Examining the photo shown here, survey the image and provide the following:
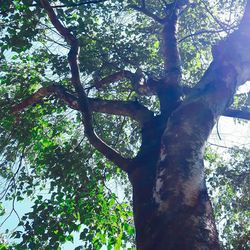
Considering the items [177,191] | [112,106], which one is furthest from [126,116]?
[177,191]

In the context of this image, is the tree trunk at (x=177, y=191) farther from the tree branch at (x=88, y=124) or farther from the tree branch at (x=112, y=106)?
the tree branch at (x=112, y=106)

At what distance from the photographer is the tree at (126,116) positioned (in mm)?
2922

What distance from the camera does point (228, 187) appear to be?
875 centimetres

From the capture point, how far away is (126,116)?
5.60 m

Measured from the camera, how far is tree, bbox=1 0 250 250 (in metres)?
2.92

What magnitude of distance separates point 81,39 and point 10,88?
95.1 inches

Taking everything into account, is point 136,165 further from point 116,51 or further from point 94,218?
point 116,51

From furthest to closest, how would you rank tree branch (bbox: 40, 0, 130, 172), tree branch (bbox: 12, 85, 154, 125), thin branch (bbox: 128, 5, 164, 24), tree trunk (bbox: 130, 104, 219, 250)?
thin branch (bbox: 128, 5, 164, 24) < tree branch (bbox: 12, 85, 154, 125) < tree branch (bbox: 40, 0, 130, 172) < tree trunk (bbox: 130, 104, 219, 250)

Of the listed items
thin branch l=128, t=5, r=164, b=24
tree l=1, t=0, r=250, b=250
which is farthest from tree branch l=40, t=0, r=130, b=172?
thin branch l=128, t=5, r=164, b=24

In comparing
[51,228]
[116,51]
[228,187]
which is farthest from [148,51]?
[51,228]

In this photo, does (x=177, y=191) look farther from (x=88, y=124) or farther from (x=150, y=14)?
(x=150, y=14)

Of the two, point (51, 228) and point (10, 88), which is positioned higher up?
point (10, 88)

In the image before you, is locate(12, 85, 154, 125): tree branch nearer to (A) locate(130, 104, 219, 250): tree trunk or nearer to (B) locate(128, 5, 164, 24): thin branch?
(A) locate(130, 104, 219, 250): tree trunk

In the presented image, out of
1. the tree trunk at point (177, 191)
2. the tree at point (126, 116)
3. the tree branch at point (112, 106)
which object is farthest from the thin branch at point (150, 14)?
the tree trunk at point (177, 191)
